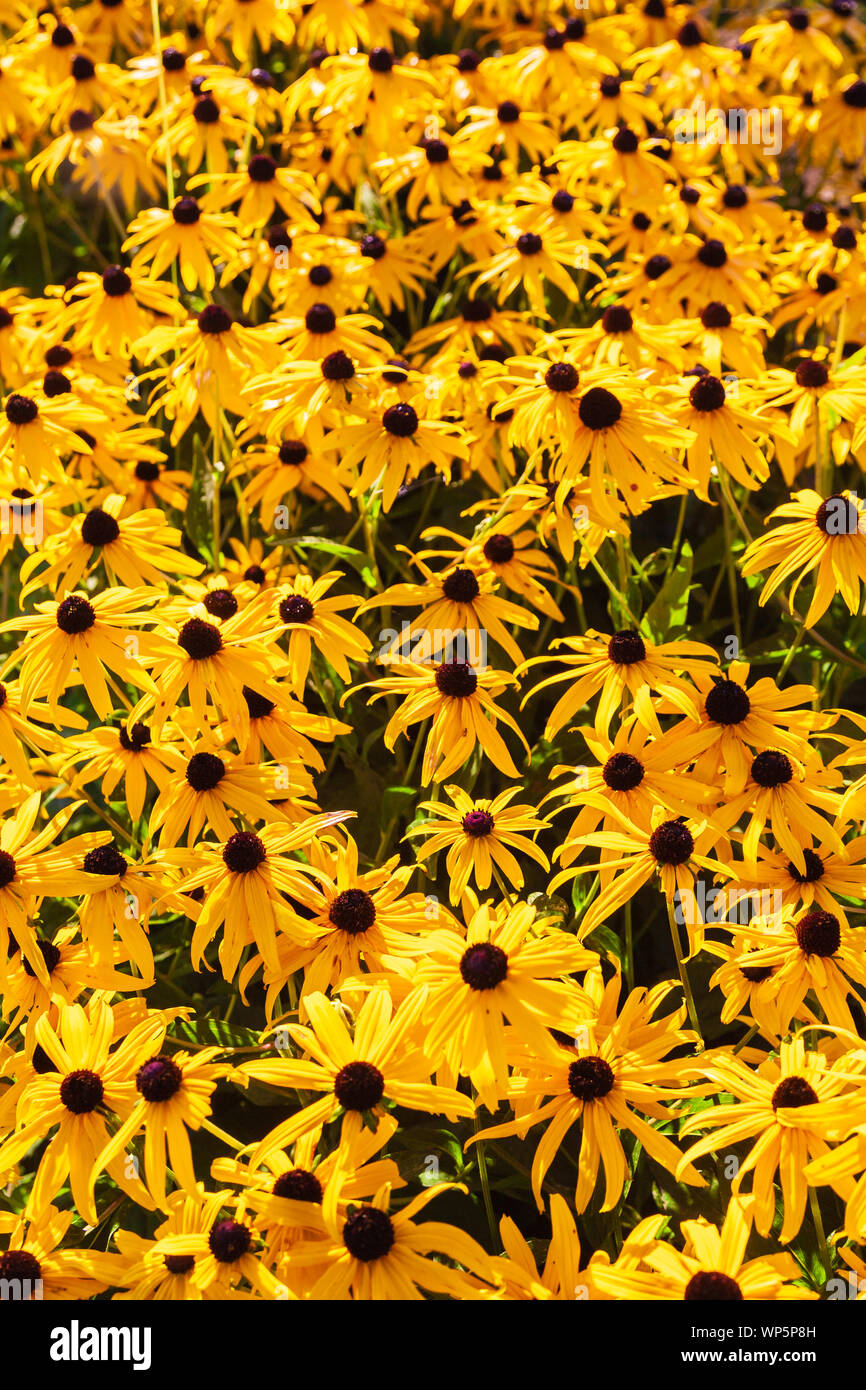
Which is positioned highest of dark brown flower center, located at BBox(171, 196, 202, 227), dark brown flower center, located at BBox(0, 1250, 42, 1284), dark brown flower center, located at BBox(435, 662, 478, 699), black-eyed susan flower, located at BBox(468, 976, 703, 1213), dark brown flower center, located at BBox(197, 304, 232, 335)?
dark brown flower center, located at BBox(171, 196, 202, 227)

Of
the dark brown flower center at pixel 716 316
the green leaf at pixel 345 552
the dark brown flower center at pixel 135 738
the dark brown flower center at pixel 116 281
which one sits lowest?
the dark brown flower center at pixel 135 738

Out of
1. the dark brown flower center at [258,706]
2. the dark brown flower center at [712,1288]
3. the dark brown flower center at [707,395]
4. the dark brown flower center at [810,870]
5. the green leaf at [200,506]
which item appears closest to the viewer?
the dark brown flower center at [712,1288]

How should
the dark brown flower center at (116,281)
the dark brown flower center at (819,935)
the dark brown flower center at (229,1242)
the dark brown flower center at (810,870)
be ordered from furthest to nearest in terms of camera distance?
the dark brown flower center at (116,281)
the dark brown flower center at (810,870)
the dark brown flower center at (819,935)
the dark brown flower center at (229,1242)

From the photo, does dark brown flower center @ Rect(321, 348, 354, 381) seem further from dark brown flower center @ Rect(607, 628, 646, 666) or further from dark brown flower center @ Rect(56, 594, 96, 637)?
dark brown flower center @ Rect(607, 628, 646, 666)

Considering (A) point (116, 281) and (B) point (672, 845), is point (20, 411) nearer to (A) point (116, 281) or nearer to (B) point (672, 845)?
(A) point (116, 281)

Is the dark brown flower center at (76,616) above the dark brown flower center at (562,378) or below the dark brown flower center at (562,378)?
below

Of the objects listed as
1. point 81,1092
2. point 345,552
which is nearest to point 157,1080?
point 81,1092

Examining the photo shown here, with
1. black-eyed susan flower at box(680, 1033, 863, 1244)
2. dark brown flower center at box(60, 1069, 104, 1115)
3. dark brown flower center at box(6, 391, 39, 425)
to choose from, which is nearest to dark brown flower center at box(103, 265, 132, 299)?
dark brown flower center at box(6, 391, 39, 425)

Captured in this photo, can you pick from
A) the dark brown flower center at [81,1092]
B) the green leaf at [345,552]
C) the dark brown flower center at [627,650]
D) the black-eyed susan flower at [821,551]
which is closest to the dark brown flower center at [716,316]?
the black-eyed susan flower at [821,551]

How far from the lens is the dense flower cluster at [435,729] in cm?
177

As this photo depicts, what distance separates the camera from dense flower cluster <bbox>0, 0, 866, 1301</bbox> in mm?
1770

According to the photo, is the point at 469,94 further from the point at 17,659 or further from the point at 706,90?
the point at 17,659

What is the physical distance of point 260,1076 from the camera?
175cm

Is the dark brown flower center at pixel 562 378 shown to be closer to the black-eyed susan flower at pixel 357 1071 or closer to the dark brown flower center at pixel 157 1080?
the black-eyed susan flower at pixel 357 1071
